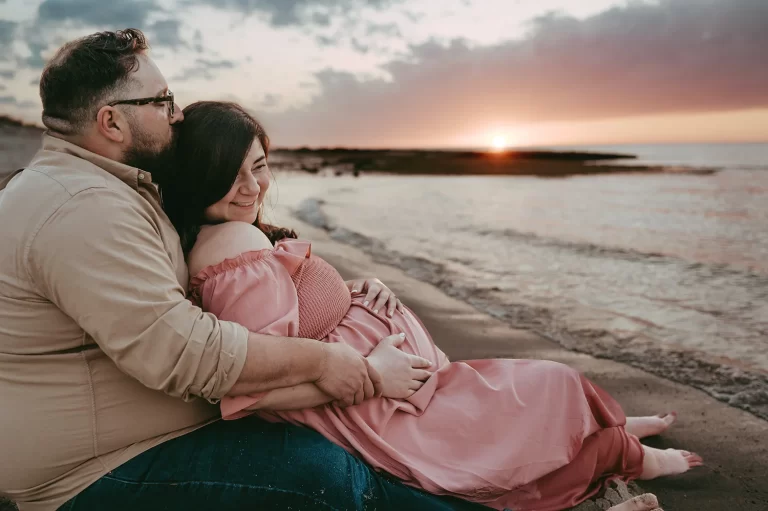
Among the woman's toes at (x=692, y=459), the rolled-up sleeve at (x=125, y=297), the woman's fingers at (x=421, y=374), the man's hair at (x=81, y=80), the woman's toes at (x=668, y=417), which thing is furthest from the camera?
the woman's toes at (x=668, y=417)

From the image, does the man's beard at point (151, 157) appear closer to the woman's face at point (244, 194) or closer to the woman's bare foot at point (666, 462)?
the woman's face at point (244, 194)

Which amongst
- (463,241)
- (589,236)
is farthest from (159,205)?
(589,236)

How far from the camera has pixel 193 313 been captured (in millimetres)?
1809

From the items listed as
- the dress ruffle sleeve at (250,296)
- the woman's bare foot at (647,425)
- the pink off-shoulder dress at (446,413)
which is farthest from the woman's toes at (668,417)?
the dress ruffle sleeve at (250,296)

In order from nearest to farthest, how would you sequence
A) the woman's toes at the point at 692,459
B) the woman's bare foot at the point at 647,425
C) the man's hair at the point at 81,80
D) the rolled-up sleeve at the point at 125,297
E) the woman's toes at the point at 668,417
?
the rolled-up sleeve at the point at 125,297 < the man's hair at the point at 81,80 < the woman's toes at the point at 692,459 < the woman's bare foot at the point at 647,425 < the woman's toes at the point at 668,417

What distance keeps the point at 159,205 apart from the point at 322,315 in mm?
783

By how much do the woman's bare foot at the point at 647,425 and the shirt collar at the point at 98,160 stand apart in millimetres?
2859

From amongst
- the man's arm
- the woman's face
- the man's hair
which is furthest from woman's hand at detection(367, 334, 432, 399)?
the man's hair

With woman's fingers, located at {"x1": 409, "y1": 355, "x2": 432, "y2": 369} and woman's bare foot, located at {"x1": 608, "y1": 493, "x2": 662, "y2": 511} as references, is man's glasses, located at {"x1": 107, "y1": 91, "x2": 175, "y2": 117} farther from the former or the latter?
woman's bare foot, located at {"x1": 608, "y1": 493, "x2": 662, "y2": 511}

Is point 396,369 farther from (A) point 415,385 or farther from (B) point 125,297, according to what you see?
(B) point 125,297

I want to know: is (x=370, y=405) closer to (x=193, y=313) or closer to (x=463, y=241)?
(x=193, y=313)

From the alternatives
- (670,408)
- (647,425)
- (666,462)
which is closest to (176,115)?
(666,462)

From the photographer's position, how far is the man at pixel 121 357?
171 centimetres

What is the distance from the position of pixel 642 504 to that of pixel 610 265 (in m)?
6.33
